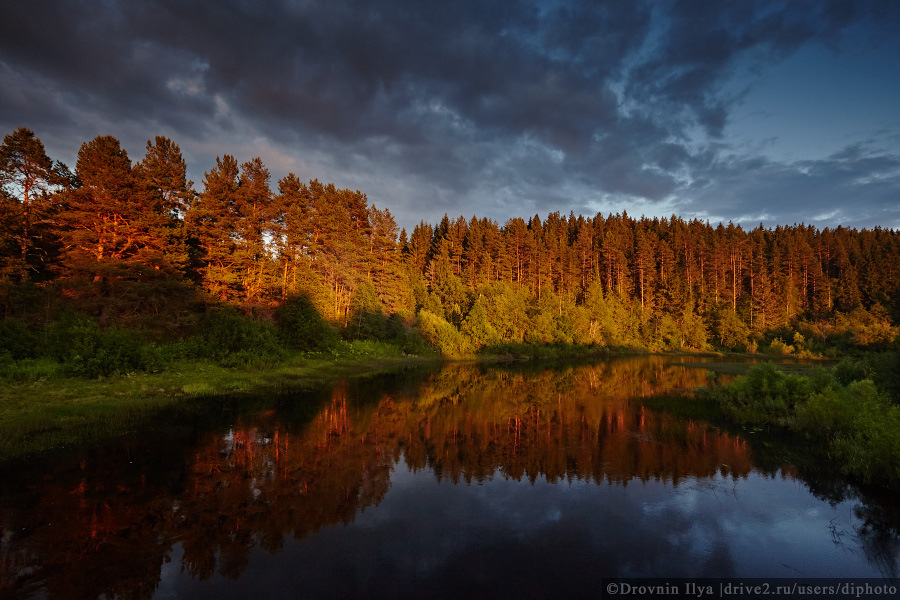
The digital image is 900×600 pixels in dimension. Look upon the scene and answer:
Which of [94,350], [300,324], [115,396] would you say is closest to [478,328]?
[300,324]

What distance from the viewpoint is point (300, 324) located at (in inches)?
1485

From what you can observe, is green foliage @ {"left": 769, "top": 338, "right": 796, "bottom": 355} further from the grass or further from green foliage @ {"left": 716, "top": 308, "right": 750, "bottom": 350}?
the grass

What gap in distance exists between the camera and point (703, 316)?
82438 mm

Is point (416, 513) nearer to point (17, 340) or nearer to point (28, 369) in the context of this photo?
point (28, 369)

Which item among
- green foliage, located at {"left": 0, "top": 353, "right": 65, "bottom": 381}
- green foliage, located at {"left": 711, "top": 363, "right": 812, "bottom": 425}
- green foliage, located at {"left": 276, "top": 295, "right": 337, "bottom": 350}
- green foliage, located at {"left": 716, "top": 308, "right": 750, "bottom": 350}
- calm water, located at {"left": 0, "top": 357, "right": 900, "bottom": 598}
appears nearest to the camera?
calm water, located at {"left": 0, "top": 357, "right": 900, "bottom": 598}

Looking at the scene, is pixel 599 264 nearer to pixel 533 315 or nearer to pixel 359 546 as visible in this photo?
pixel 533 315

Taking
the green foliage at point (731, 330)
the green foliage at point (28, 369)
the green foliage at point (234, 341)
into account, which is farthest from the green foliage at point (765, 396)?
the green foliage at point (731, 330)

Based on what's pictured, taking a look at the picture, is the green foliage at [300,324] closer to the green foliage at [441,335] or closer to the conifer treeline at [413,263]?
the conifer treeline at [413,263]

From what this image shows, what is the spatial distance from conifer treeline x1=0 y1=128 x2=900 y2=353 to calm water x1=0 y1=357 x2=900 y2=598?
73.1 feet

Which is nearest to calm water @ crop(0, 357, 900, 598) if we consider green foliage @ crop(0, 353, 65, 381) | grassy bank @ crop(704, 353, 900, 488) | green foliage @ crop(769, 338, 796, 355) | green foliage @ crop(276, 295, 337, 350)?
grassy bank @ crop(704, 353, 900, 488)

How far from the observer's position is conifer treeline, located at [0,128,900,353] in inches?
1220

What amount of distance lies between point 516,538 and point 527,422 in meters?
11.2

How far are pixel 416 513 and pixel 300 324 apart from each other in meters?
30.4

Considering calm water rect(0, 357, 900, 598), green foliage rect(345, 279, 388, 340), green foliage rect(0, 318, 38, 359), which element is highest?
green foliage rect(345, 279, 388, 340)
